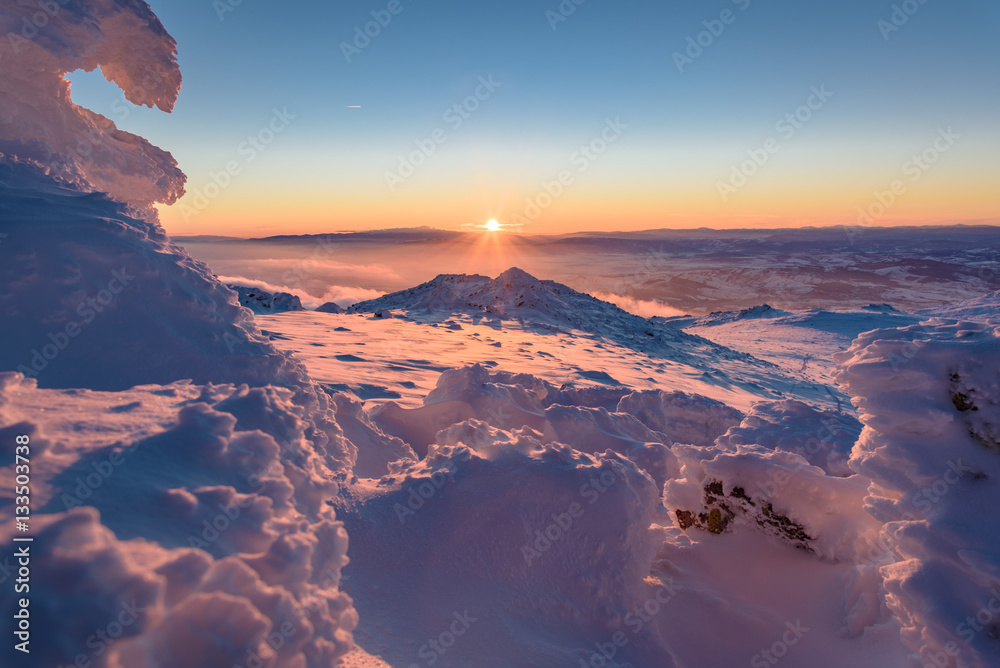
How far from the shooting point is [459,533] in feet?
8.73

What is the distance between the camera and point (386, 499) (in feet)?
9.18

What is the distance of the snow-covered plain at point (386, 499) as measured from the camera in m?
1.24

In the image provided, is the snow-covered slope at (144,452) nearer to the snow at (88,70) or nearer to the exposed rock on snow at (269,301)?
the snow at (88,70)

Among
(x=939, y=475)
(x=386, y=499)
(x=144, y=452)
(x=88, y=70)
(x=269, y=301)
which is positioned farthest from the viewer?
(x=269, y=301)

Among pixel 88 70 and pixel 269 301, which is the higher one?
pixel 88 70

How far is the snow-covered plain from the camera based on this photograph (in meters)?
1.24

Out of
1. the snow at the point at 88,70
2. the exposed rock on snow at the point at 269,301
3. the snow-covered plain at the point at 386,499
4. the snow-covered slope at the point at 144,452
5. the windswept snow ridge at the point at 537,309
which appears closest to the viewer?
the snow-covered slope at the point at 144,452

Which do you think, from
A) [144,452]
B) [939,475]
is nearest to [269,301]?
[144,452]

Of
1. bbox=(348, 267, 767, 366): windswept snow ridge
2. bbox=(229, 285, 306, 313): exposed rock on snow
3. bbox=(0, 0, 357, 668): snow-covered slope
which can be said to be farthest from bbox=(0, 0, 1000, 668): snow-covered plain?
bbox=(348, 267, 767, 366): windswept snow ridge

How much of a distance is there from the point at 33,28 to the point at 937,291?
93509 mm

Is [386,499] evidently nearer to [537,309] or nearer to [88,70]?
[88,70]

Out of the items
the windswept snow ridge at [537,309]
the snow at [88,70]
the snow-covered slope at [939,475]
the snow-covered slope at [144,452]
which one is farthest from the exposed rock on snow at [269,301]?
the snow-covered slope at [939,475]

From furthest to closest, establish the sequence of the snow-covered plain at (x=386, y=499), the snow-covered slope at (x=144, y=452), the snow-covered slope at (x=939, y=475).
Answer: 1. the snow-covered slope at (x=939, y=475)
2. the snow-covered plain at (x=386, y=499)
3. the snow-covered slope at (x=144, y=452)

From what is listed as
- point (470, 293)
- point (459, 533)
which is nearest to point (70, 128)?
point (459, 533)
